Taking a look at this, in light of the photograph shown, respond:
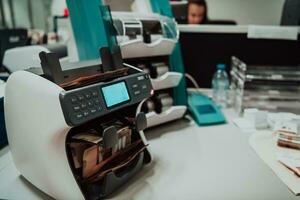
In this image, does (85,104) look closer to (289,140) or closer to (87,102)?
(87,102)

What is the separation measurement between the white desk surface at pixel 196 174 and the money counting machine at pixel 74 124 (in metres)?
0.04

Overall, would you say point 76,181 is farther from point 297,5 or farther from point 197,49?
point 297,5

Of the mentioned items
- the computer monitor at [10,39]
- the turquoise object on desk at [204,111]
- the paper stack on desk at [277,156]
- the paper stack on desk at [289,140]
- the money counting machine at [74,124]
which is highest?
the computer monitor at [10,39]

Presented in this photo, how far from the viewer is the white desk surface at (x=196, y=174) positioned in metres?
0.67

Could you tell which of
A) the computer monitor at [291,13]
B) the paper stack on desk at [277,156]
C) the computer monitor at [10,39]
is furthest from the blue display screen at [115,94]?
the computer monitor at [10,39]

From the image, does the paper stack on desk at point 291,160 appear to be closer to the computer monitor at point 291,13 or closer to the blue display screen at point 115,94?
the blue display screen at point 115,94

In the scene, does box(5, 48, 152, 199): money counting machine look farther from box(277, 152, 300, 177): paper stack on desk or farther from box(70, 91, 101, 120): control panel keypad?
box(277, 152, 300, 177): paper stack on desk

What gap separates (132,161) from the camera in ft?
2.47

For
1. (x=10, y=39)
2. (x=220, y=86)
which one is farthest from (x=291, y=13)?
(x=10, y=39)

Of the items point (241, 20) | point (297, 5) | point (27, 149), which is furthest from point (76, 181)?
point (241, 20)

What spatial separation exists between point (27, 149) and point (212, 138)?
611 mm

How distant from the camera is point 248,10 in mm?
4645

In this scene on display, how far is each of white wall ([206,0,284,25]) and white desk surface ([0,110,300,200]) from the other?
4.16 m

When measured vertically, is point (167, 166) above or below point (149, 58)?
below
